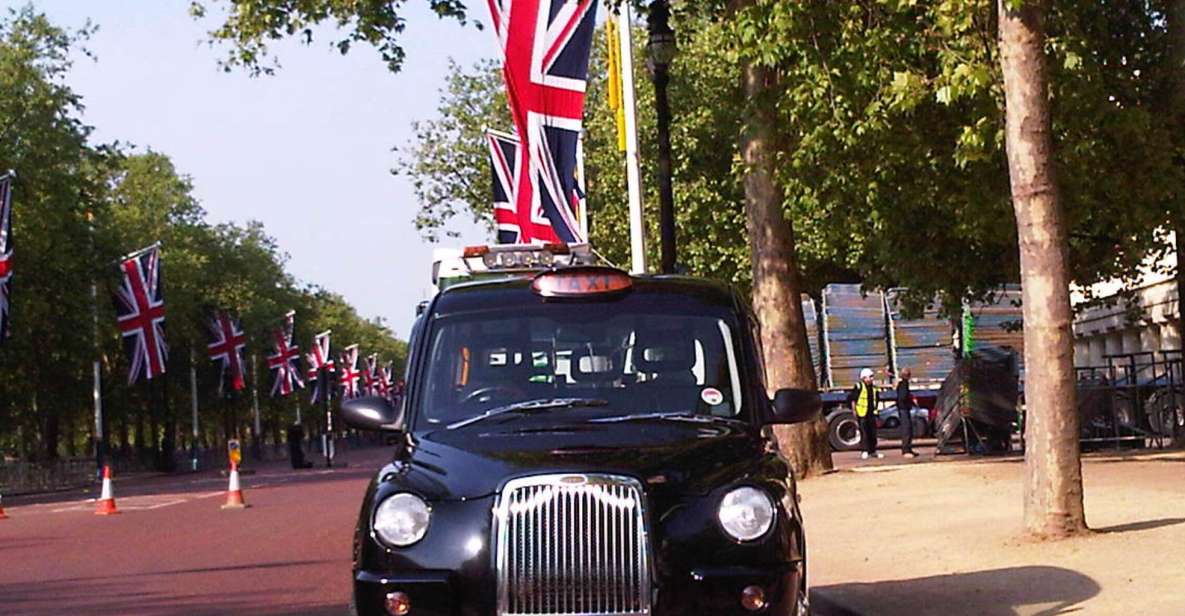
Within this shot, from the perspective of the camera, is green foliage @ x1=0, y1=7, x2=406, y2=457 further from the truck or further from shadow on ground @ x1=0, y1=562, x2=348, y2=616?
shadow on ground @ x1=0, y1=562, x2=348, y2=616

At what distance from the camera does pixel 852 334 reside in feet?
154

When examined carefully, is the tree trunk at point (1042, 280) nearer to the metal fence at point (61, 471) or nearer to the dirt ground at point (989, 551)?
the dirt ground at point (989, 551)

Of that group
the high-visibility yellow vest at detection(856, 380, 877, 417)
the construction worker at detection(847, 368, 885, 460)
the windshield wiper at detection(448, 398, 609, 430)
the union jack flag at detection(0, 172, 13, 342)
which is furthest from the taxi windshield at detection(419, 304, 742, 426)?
the union jack flag at detection(0, 172, 13, 342)

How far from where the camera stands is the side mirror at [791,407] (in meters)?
8.88

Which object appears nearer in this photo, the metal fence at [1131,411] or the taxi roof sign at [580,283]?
the taxi roof sign at [580,283]

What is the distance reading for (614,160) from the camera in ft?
175

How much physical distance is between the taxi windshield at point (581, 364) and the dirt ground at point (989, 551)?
116 inches

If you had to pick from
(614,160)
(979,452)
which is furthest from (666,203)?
(614,160)

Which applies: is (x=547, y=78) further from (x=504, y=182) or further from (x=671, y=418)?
(x=671, y=418)

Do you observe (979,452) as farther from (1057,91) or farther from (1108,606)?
(1108,606)

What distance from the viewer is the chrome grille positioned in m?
7.52

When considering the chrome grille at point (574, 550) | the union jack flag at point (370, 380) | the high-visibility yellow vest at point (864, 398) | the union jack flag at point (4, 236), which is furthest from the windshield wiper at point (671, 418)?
the union jack flag at point (370, 380)

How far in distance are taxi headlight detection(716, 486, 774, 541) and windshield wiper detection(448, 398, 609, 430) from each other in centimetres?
104

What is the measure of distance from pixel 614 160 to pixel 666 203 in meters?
26.8
